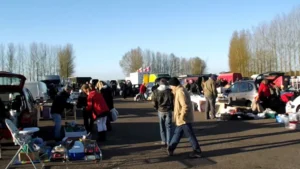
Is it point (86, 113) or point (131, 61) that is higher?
point (131, 61)

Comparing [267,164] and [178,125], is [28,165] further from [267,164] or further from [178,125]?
[267,164]

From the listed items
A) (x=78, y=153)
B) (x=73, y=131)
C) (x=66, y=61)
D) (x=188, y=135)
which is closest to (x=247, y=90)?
(x=73, y=131)

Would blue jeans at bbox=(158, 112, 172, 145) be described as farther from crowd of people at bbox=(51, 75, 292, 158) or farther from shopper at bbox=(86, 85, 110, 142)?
shopper at bbox=(86, 85, 110, 142)

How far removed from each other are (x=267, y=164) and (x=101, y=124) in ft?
15.0

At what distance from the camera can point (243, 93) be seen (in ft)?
58.2

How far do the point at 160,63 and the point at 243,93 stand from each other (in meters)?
71.9

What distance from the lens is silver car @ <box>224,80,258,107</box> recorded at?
55.8ft

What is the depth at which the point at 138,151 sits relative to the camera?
29.1ft

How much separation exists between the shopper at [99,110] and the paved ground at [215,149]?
39cm

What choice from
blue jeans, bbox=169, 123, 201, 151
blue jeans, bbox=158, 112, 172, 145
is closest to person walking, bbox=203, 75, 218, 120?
blue jeans, bbox=158, 112, 172, 145

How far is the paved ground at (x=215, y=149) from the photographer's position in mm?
7430

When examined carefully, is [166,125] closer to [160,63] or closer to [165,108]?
[165,108]

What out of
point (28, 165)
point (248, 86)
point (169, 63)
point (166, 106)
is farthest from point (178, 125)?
point (169, 63)

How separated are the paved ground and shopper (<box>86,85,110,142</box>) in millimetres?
394
